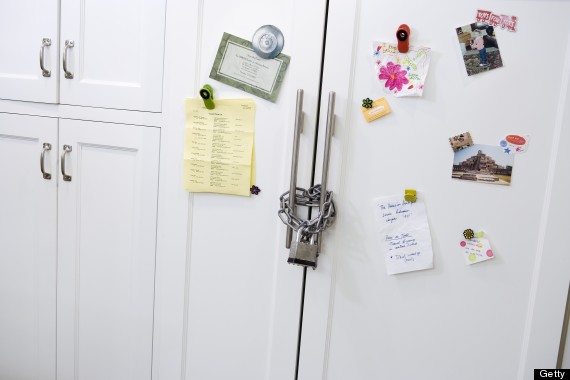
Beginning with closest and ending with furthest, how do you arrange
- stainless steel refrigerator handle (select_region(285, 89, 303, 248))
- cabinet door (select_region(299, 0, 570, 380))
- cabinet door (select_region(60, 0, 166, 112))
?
1. cabinet door (select_region(299, 0, 570, 380))
2. stainless steel refrigerator handle (select_region(285, 89, 303, 248))
3. cabinet door (select_region(60, 0, 166, 112))

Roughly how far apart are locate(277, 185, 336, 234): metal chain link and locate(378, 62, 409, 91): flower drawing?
1.03ft

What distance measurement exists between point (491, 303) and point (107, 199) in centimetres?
114

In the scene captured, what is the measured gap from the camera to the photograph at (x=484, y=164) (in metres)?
1.32

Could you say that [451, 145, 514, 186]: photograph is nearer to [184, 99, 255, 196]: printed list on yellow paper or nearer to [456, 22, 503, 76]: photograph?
[456, 22, 503, 76]: photograph

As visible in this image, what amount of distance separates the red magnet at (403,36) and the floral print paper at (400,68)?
2 centimetres

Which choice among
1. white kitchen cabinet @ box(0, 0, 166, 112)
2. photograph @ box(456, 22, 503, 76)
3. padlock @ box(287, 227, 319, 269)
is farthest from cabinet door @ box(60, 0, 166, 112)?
photograph @ box(456, 22, 503, 76)

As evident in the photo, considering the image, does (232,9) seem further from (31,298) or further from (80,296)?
(31,298)

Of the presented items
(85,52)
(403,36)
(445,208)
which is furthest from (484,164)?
(85,52)

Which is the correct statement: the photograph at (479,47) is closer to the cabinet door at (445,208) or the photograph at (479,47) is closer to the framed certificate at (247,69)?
the cabinet door at (445,208)

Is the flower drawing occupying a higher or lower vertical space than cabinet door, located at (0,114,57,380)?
higher

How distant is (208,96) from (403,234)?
0.64m

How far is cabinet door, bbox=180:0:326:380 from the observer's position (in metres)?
1.43

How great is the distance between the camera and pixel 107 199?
169 centimetres

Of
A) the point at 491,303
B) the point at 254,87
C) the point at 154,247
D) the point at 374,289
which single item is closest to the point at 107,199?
the point at 154,247
